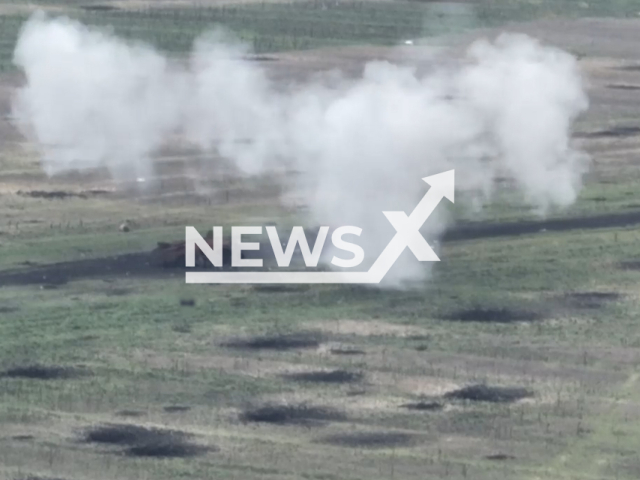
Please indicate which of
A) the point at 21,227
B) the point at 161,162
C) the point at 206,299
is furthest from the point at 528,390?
the point at 161,162

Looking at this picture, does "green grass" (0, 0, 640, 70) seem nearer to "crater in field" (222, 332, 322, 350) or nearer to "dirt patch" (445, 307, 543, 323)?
"dirt patch" (445, 307, 543, 323)

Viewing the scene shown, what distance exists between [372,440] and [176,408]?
414 centimetres

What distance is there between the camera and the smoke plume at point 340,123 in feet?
141

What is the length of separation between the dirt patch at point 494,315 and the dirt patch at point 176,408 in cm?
832

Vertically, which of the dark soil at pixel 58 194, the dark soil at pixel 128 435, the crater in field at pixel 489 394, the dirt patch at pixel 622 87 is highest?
the dirt patch at pixel 622 87

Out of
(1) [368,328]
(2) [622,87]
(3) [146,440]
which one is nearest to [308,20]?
(2) [622,87]

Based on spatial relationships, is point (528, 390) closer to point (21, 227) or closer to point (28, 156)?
point (21, 227)

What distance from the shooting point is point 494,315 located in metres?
38.5

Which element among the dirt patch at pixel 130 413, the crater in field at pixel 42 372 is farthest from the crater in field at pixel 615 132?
the dirt patch at pixel 130 413

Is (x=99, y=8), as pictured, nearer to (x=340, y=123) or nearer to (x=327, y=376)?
(x=340, y=123)

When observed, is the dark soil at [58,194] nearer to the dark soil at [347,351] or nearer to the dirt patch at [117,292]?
the dirt patch at [117,292]

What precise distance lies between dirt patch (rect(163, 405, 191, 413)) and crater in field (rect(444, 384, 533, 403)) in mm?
5353

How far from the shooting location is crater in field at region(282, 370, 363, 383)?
34.0m

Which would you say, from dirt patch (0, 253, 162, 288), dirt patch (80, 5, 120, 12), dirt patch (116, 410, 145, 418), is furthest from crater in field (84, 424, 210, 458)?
dirt patch (80, 5, 120, 12)
